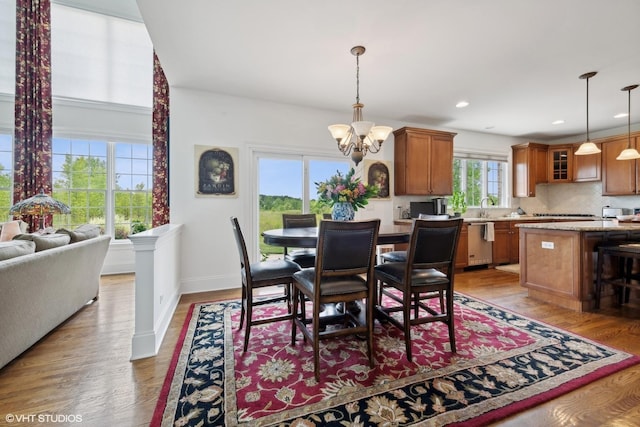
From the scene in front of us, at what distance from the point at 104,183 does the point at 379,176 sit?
479cm

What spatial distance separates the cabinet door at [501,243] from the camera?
4.88 m

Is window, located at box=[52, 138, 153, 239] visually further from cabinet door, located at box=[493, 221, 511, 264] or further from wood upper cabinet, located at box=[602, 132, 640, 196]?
wood upper cabinet, located at box=[602, 132, 640, 196]

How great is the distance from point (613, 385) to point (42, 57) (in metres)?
7.31

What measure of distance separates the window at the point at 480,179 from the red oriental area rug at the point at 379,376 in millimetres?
3636

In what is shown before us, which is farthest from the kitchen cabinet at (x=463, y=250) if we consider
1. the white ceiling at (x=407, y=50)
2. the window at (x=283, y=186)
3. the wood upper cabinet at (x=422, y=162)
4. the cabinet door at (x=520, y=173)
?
the window at (x=283, y=186)

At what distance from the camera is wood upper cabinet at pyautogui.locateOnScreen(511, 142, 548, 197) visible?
5.68 metres

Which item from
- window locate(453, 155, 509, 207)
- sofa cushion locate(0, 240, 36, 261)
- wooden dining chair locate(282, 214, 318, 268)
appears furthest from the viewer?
window locate(453, 155, 509, 207)

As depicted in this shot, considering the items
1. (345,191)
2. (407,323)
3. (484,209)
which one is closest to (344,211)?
(345,191)

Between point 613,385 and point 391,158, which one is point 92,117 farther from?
point 613,385

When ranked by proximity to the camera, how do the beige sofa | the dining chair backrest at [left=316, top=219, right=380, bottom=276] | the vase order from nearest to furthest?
1. the dining chair backrest at [left=316, top=219, right=380, bottom=276]
2. the beige sofa
3. the vase

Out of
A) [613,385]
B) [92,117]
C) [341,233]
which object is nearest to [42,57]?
[92,117]

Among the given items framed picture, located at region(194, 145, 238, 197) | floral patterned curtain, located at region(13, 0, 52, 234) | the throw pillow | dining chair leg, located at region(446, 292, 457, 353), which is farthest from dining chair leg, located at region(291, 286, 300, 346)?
floral patterned curtain, located at region(13, 0, 52, 234)

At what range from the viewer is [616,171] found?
5.09m

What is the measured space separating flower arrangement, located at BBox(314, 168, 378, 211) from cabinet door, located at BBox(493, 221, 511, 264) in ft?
12.0
